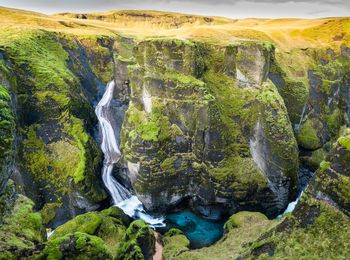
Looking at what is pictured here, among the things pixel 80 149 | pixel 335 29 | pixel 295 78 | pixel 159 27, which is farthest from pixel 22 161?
pixel 159 27

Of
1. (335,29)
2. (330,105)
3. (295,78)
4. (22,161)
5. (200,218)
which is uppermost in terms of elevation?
(335,29)

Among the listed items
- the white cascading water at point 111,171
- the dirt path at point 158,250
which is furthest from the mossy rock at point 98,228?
the white cascading water at point 111,171

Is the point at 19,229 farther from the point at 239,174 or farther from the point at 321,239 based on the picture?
the point at 239,174

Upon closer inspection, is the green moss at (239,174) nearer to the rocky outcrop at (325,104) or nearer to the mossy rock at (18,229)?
the rocky outcrop at (325,104)

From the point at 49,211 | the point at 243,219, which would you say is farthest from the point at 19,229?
the point at 243,219

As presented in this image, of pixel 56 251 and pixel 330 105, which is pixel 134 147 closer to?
pixel 56 251

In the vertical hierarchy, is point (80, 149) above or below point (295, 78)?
below

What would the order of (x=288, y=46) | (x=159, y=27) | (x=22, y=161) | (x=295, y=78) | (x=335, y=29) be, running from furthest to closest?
(x=159, y=27) < (x=335, y=29) < (x=288, y=46) < (x=295, y=78) < (x=22, y=161)
